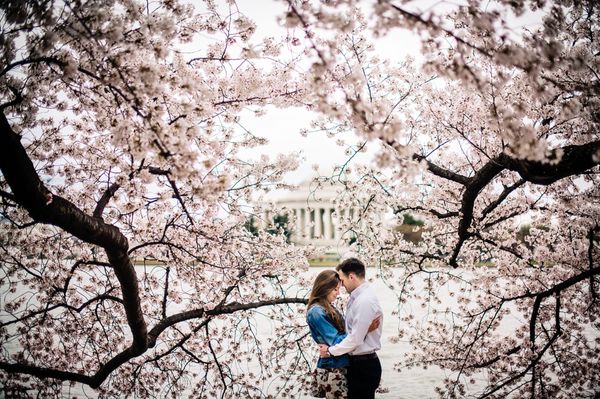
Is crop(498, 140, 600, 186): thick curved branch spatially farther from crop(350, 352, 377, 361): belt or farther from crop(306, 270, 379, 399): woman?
crop(350, 352, 377, 361): belt

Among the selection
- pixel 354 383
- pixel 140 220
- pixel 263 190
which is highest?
pixel 263 190

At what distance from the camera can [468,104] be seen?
623cm

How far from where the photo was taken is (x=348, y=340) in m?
3.76

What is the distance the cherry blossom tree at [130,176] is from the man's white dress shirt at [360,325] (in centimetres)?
140

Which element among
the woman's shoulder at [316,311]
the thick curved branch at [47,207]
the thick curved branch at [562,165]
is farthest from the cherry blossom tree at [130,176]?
the thick curved branch at [562,165]

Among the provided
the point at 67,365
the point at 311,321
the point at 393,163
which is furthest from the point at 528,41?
the point at 67,365

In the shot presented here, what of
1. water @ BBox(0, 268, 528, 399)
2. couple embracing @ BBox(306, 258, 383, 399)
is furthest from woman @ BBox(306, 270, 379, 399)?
water @ BBox(0, 268, 528, 399)

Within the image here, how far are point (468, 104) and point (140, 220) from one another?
4.62m

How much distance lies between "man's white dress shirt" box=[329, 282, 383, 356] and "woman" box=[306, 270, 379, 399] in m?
0.10

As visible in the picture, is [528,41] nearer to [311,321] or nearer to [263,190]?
[311,321]

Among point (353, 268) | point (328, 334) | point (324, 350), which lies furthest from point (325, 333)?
point (353, 268)

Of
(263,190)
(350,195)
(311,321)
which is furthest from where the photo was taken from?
(350,195)

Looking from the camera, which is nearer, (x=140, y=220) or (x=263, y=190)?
(x=140, y=220)

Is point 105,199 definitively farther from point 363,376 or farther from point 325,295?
point 363,376
